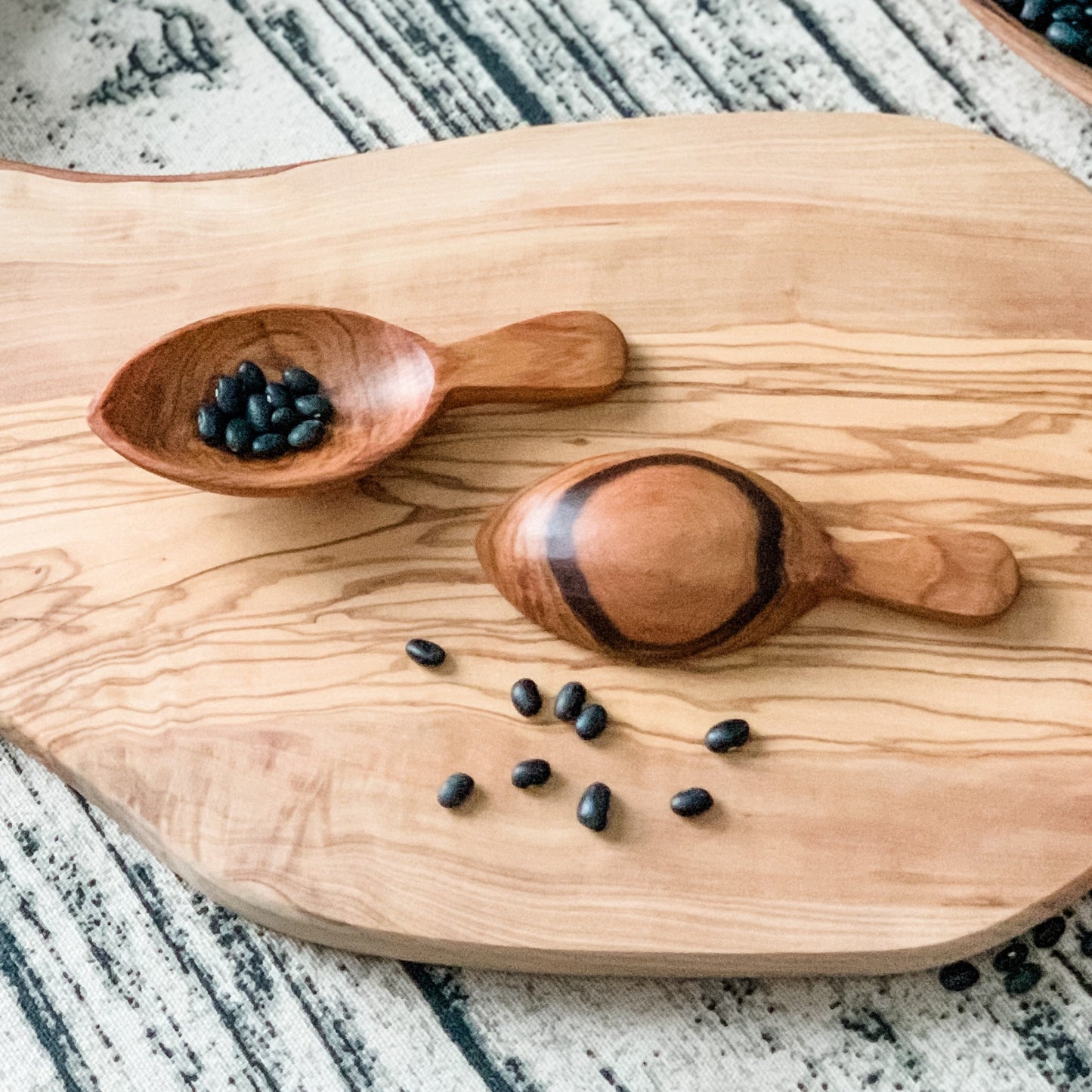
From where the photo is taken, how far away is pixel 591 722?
92 centimetres

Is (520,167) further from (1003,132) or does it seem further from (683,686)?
(1003,132)

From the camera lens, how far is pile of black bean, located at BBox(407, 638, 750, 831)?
0.90 metres

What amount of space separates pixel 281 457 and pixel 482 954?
16.8 inches

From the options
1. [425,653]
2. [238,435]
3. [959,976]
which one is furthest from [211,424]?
[959,976]

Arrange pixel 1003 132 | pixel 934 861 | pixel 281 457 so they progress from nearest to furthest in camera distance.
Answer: pixel 934 861 → pixel 281 457 → pixel 1003 132

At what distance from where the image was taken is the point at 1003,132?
1396mm

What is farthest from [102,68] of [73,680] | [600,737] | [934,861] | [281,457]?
[934,861]

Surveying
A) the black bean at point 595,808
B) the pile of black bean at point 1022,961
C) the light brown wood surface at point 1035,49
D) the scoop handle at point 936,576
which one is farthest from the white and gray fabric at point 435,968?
the scoop handle at point 936,576

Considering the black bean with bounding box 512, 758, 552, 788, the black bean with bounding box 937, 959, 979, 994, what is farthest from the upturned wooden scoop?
the black bean with bounding box 937, 959, 979, 994

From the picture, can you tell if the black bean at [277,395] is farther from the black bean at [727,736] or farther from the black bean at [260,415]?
the black bean at [727,736]

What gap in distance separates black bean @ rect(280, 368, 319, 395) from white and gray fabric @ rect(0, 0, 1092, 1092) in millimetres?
499

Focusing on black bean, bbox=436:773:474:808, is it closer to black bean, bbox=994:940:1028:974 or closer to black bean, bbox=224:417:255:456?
black bean, bbox=224:417:255:456

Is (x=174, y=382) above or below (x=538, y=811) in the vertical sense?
above

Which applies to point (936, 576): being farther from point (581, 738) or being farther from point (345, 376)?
point (345, 376)
